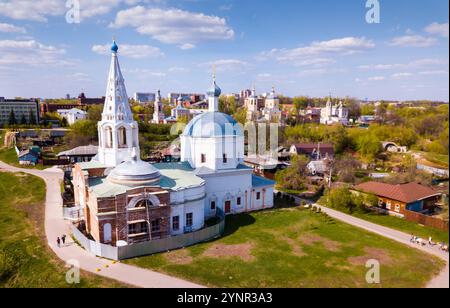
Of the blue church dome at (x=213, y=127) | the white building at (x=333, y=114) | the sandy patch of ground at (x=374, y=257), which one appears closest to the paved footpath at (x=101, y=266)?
the sandy patch of ground at (x=374, y=257)

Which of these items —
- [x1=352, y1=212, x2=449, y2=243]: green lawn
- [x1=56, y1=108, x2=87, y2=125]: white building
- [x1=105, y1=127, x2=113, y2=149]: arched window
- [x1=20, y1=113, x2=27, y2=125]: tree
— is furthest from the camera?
[x1=56, y1=108, x2=87, y2=125]: white building

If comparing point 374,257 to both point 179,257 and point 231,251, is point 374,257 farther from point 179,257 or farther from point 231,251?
point 179,257

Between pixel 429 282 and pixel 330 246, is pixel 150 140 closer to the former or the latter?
pixel 330 246

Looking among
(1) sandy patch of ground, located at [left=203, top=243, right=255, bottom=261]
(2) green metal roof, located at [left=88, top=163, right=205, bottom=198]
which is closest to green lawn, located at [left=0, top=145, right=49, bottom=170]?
(2) green metal roof, located at [left=88, top=163, right=205, bottom=198]

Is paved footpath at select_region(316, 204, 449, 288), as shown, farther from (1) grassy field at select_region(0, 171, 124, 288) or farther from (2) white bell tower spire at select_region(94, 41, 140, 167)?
(1) grassy field at select_region(0, 171, 124, 288)

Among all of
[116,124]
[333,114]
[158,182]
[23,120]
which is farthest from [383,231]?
[23,120]

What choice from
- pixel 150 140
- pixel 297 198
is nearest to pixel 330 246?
pixel 297 198
